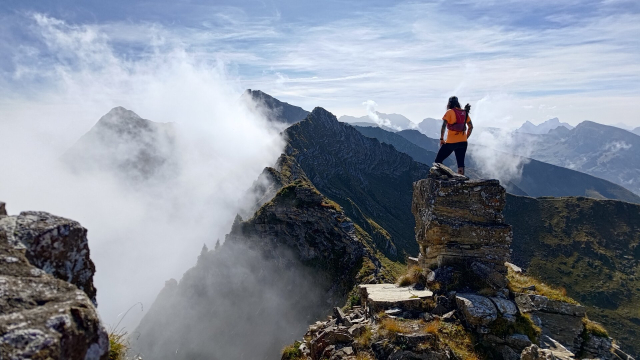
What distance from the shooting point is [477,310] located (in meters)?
13.0

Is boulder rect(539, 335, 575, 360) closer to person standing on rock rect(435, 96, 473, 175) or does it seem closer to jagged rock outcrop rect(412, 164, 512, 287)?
jagged rock outcrop rect(412, 164, 512, 287)

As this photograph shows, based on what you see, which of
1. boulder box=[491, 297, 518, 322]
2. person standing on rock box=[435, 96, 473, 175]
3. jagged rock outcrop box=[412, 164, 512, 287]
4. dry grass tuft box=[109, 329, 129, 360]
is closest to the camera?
dry grass tuft box=[109, 329, 129, 360]

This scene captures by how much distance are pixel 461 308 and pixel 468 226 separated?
13.1 ft

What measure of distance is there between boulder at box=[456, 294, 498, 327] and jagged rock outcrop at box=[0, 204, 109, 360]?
39.3 ft

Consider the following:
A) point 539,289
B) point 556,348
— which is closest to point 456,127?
point 539,289

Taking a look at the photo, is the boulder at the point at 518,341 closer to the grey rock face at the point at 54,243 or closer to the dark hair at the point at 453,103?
the dark hair at the point at 453,103

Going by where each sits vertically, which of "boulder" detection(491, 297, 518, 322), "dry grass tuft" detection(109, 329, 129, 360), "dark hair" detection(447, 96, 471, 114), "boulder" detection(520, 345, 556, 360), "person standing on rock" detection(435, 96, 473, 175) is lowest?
"boulder" detection(520, 345, 556, 360)

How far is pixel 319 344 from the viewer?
46.9 feet

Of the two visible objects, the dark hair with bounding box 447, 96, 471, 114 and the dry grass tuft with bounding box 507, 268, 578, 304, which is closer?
the dry grass tuft with bounding box 507, 268, 578, 304

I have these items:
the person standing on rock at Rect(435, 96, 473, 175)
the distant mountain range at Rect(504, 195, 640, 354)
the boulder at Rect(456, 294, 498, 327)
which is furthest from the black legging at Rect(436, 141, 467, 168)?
the distant mountain range at Rect(504, 195, 640, 354)

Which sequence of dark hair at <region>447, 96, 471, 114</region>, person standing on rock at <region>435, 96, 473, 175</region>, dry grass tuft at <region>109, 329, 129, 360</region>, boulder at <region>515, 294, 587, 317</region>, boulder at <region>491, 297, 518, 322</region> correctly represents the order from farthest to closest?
dark hair at <region>447, 96, 471, 114</region>
person standing on rock at <region>435, 96, 473, 175</region>
boulder at <region>515, 294, 587, 317</region>
boulder at <region>491, 297, 518, 322</region>
dry grass tuft at <region>109, 329, 129, 360</region>

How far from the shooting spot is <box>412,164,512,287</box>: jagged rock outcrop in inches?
623

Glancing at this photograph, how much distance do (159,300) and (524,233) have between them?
7115 inches

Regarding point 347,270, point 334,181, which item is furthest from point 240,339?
point 334,181
